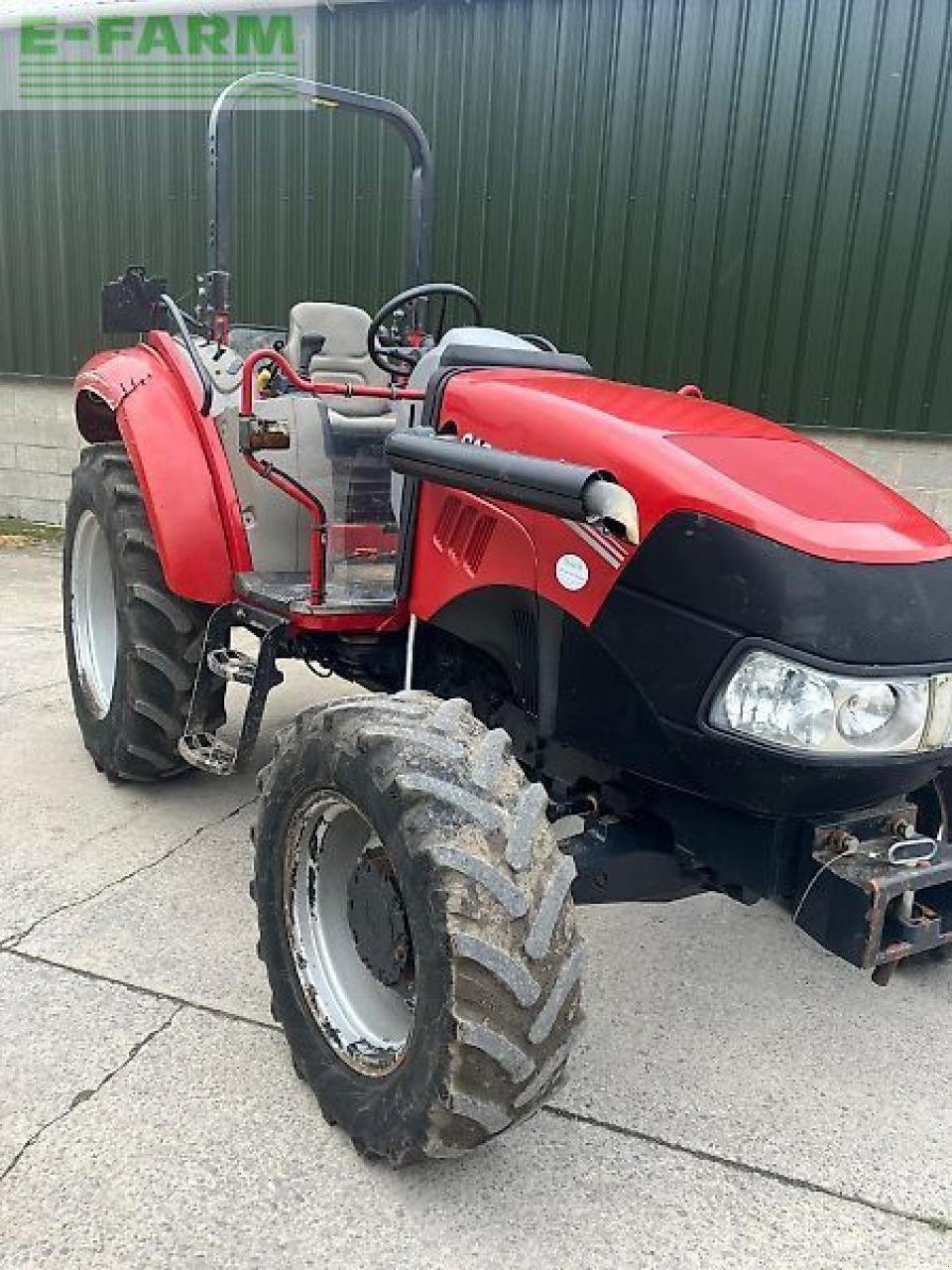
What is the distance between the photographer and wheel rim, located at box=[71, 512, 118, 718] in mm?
4008

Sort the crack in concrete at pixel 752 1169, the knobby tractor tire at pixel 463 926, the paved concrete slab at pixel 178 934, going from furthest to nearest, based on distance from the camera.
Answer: the paved concrete slab at pixel 178 934
the crack in concrete at pixel 752 1169
the knobby tractor tire at pixel 463 926

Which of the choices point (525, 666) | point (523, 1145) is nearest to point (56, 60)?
point (525, 666)

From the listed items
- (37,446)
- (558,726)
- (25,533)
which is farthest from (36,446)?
(558,726)

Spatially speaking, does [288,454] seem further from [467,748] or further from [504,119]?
[504,119]

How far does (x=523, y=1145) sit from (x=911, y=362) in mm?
5146

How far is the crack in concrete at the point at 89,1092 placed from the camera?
6.59ft

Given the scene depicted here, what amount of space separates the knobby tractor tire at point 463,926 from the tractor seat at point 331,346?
170 cm

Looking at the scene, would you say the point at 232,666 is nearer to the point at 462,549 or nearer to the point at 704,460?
the point at 462,549

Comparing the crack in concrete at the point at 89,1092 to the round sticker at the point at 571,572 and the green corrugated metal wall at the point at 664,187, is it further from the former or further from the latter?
the green corrugated metal wall at the point at 664,187

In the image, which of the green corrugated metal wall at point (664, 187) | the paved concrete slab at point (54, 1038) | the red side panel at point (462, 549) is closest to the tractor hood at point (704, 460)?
the red side panel at point (462, 549)

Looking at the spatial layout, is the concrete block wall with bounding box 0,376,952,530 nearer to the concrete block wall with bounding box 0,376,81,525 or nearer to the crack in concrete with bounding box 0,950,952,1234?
the concrete block wall with bounding box 0,376,81,525

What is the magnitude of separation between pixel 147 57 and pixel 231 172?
18.6 feet

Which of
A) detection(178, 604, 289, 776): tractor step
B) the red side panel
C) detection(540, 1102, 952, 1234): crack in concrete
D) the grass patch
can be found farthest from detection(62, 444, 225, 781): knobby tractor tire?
the grass patch

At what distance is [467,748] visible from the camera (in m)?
1.89
